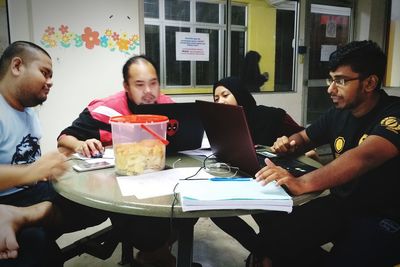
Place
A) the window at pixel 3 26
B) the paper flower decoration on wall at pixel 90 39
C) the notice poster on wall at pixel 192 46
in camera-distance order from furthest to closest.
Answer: the notice poster on wall at pixel 192 46
the paper flower decoration on wall at pixel 90 39
the window at pixel 3 26

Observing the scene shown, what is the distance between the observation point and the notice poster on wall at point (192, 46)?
3449mm

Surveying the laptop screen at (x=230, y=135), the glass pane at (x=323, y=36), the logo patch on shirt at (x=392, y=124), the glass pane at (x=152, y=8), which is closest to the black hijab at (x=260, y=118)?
the laptop screen at (x=230, y=135)

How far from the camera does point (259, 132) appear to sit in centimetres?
203

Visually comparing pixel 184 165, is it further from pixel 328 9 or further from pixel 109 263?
pixel 328 9

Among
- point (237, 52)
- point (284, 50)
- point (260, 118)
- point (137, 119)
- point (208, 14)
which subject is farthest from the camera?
point (208, 14)

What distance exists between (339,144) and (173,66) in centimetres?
331

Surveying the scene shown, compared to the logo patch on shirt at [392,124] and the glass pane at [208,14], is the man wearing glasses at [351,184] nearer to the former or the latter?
the logo patch on shirt at [392,124]

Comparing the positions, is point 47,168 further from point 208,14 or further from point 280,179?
point 208,14

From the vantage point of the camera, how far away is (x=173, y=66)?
449 cm

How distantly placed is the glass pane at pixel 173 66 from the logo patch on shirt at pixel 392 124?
267cm

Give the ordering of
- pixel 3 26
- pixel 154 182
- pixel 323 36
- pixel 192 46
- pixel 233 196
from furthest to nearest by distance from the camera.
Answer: pixel 323 36
pixel 192 46
pixel 3 26
pixel 154 182
pixel 233 196

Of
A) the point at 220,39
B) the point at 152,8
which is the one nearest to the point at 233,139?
the point at 220,39

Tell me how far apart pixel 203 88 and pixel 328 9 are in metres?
1.95

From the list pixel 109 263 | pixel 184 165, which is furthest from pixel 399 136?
pixel 109 263
